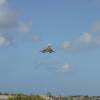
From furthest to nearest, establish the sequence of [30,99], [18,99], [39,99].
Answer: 1. [39,99]
2. [30,99]
3. [18,99]

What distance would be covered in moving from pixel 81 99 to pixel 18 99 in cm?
7511

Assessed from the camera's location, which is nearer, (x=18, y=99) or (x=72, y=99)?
(x=18, y=99)

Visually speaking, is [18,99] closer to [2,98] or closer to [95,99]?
[2,98]

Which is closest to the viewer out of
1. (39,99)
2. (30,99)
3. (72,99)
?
(30,99)

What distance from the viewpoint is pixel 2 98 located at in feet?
367

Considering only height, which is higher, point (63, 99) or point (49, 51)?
point (63, 99)

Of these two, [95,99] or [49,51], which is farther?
[95,99]

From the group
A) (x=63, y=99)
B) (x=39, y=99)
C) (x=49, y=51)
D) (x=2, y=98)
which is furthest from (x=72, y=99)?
(x=49, y=51)

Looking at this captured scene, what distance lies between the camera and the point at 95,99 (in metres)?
174

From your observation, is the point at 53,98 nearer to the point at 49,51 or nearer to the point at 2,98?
the point at 2,98

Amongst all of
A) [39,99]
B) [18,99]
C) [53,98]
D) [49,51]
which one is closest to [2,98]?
[18,99]

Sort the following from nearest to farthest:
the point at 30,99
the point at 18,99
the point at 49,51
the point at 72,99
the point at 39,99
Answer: the point at 49,51 < the point at 18,99 < the point at 30,99 < the point at 39,99 < the point at 72,99

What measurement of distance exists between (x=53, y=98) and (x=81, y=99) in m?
11.8

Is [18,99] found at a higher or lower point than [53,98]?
lower
